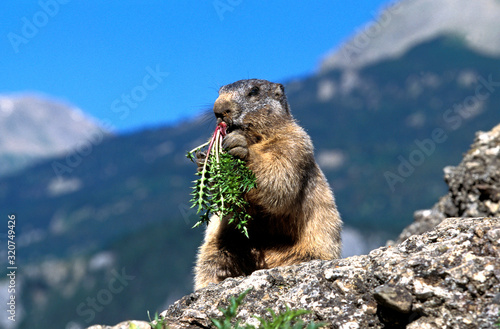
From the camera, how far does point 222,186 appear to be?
741 cm

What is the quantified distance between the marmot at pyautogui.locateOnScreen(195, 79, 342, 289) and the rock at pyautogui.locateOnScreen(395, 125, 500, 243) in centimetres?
331

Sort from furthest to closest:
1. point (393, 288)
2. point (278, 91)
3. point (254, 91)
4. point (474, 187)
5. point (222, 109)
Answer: point (474, 187), point (278, 91), point (254, 91), point (222, 109), point (393, 288)

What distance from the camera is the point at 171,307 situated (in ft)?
20.6

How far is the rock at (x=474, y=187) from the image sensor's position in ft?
35.0

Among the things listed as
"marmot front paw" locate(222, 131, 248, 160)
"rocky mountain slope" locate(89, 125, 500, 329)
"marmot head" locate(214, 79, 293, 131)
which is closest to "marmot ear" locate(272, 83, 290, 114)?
"marmot head" locate(214, 79, 293, 131)

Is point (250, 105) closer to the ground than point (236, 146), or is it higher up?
higher up

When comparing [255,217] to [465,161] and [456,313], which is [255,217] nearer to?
[456,313]

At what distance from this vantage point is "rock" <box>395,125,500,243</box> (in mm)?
10680

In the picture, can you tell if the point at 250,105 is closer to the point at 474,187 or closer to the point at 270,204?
the point at 270,204

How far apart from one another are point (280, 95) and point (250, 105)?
1043mm

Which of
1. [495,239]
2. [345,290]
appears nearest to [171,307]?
[345,290]

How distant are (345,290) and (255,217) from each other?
331 centimetres

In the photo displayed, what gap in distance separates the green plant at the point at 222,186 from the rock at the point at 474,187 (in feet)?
16.5

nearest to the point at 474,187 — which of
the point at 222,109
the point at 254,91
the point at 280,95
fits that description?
the point at 280,95
